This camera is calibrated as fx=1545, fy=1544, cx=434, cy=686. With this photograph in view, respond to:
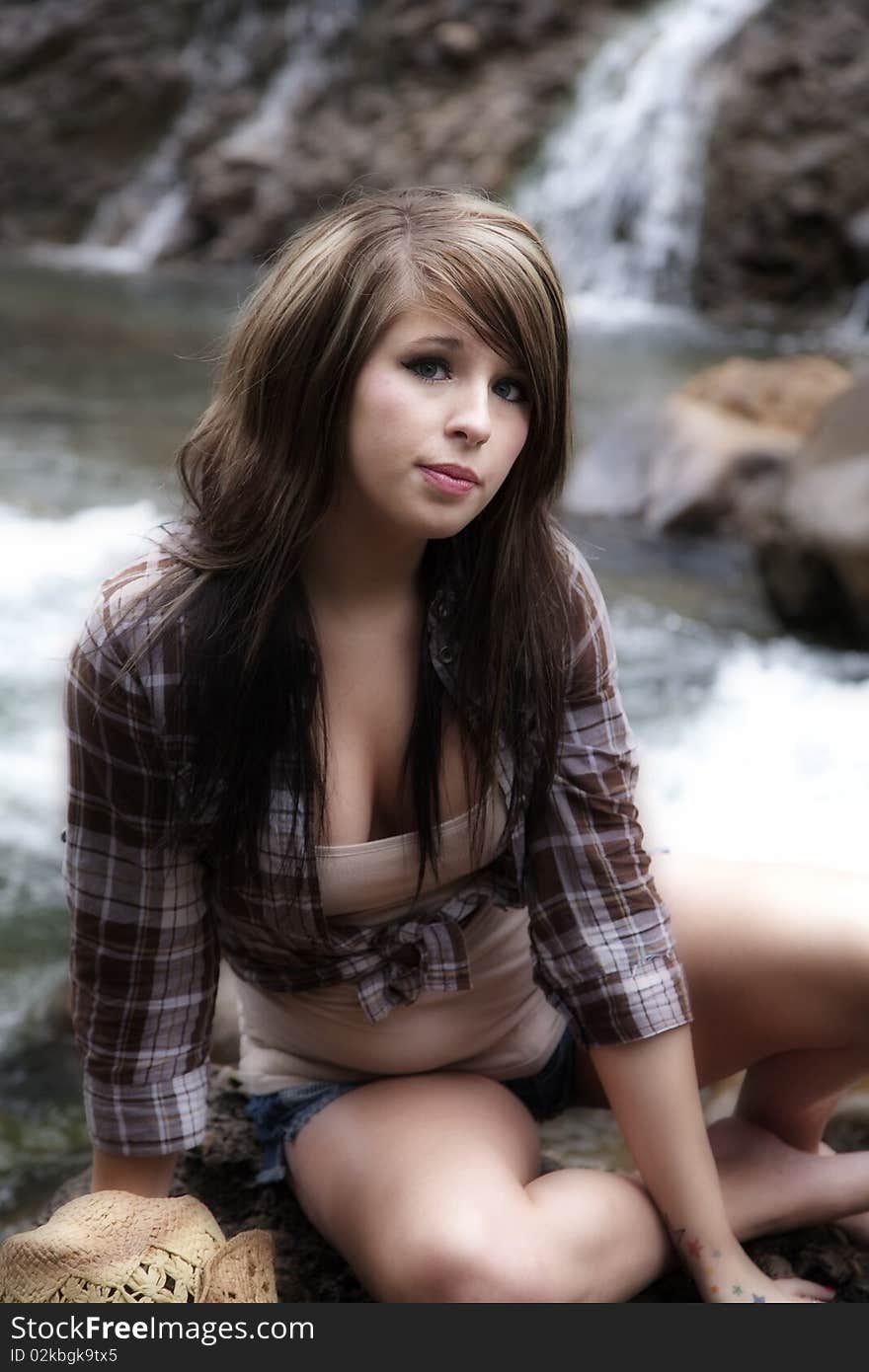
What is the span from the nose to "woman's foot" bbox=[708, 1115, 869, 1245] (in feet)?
3.35

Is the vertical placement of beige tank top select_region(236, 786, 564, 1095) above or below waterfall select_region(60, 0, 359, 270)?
below

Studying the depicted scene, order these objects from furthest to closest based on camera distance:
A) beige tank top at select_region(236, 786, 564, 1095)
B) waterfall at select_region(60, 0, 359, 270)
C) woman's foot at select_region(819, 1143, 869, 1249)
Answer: waterfall at select_region(60, 0, 359, 270) < woman's foot at select_region(819, 1143, 869, 1249) < beige tank top at select_region(236, 786, 564, 1095)

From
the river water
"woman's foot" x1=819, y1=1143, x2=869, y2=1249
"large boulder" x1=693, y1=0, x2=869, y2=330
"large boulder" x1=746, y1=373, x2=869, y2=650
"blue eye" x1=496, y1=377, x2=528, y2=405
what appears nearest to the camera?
"blue eye" x1=496, y1=377, x2=528, y2=405

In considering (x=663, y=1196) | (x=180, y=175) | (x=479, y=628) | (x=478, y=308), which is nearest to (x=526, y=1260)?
(x=663, y=1196)

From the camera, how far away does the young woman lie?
1618 mm

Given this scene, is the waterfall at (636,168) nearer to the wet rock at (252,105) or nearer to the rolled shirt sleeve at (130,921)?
the wet rock at (252,105)

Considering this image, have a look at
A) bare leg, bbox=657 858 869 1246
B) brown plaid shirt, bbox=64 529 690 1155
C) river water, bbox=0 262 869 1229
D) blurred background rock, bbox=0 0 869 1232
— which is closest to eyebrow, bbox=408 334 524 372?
brown plaid shirt, bbox=64 529 690 1155

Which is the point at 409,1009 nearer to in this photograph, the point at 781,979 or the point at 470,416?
the point at 781,979

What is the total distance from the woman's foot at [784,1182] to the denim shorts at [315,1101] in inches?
8.5

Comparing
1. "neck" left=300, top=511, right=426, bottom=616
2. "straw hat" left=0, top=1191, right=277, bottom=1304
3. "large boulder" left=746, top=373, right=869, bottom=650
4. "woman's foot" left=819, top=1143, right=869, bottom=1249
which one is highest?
"large boulder" left=746, top=373, right=869, bottom=650

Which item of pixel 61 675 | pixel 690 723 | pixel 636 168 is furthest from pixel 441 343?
pixel 636 168

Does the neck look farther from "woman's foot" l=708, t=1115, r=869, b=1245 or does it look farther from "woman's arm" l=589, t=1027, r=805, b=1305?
"woman's foot" l=708, t=1115, r=869, b=1245

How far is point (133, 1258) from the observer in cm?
159

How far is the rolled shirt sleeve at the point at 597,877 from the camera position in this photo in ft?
5.97
